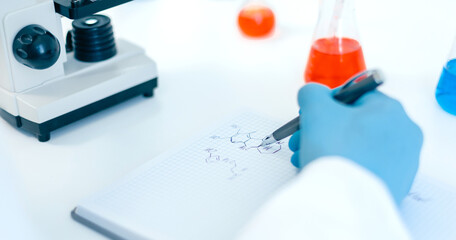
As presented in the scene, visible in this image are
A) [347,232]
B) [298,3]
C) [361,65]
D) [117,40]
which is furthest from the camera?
[298,3]

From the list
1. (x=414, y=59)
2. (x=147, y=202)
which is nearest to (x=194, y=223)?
(x=147, y=202)

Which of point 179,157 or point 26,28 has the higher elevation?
point 26,28

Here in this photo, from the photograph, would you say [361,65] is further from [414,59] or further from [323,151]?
[323,151]

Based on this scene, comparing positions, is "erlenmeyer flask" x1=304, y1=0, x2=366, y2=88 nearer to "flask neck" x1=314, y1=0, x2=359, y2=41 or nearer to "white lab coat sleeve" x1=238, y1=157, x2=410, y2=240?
"flask neck" x1=314, y1=0, x2=359, y2=41

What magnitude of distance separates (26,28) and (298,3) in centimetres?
86

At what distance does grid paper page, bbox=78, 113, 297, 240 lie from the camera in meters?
0.91

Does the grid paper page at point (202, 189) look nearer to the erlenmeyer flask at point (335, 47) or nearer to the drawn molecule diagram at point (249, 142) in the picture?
the drawn molecule diagram at point (249, 142)

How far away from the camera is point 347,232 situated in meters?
0.75

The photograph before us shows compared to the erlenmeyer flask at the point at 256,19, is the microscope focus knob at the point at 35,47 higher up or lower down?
higher up

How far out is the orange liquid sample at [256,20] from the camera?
1522 millimetres

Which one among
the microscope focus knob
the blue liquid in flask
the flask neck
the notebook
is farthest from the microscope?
the blue liquid in flask

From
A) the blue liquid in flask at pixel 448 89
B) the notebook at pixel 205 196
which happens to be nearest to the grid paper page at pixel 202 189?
the notebook at pixel 205 196

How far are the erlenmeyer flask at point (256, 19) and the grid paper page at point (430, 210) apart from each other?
661 millimetres

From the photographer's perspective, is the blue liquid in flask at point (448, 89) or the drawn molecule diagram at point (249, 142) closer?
→ the drawn molecule diagram at point (249, 142)
